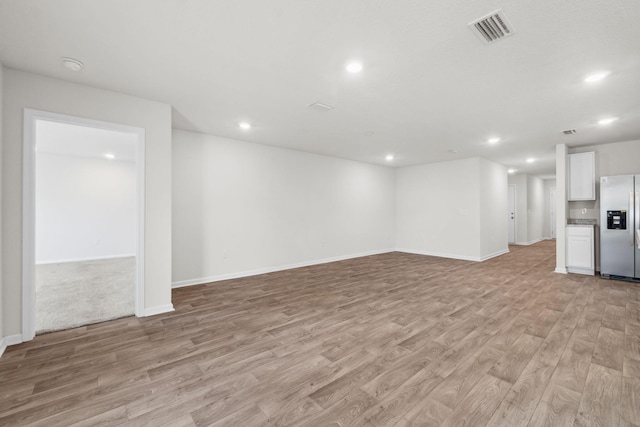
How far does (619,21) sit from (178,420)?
4.15 m

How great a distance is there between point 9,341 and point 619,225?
9.04 meters

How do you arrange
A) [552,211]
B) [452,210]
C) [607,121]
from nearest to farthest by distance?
[607,121], [452,210], [552,211]

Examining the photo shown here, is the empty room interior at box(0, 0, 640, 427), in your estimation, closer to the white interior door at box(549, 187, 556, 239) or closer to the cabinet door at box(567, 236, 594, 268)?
the cabinet door at box(567, 236, 594, 268)

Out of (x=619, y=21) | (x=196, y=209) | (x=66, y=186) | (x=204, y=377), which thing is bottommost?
(x=204, y=377)

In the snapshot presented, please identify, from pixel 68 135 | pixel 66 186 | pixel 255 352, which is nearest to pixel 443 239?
pixel 255 352

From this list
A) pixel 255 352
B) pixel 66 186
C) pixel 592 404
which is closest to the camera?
pixel 592 404

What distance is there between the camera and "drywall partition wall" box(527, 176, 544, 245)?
1011cm

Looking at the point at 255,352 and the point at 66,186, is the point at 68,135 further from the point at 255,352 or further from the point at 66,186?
the point at 255,352

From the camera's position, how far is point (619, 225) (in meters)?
4.94

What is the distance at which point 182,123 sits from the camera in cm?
438

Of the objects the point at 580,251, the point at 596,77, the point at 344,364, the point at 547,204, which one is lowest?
the point at 344,364

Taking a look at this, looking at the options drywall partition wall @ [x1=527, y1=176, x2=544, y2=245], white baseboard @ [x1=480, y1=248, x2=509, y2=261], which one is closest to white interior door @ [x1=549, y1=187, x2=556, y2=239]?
drywall partition wall @ [x1=527, y1=176, x2=544, y2=245]

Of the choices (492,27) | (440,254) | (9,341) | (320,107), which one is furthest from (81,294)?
(440,254)

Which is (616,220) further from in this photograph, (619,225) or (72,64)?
(72,64)
